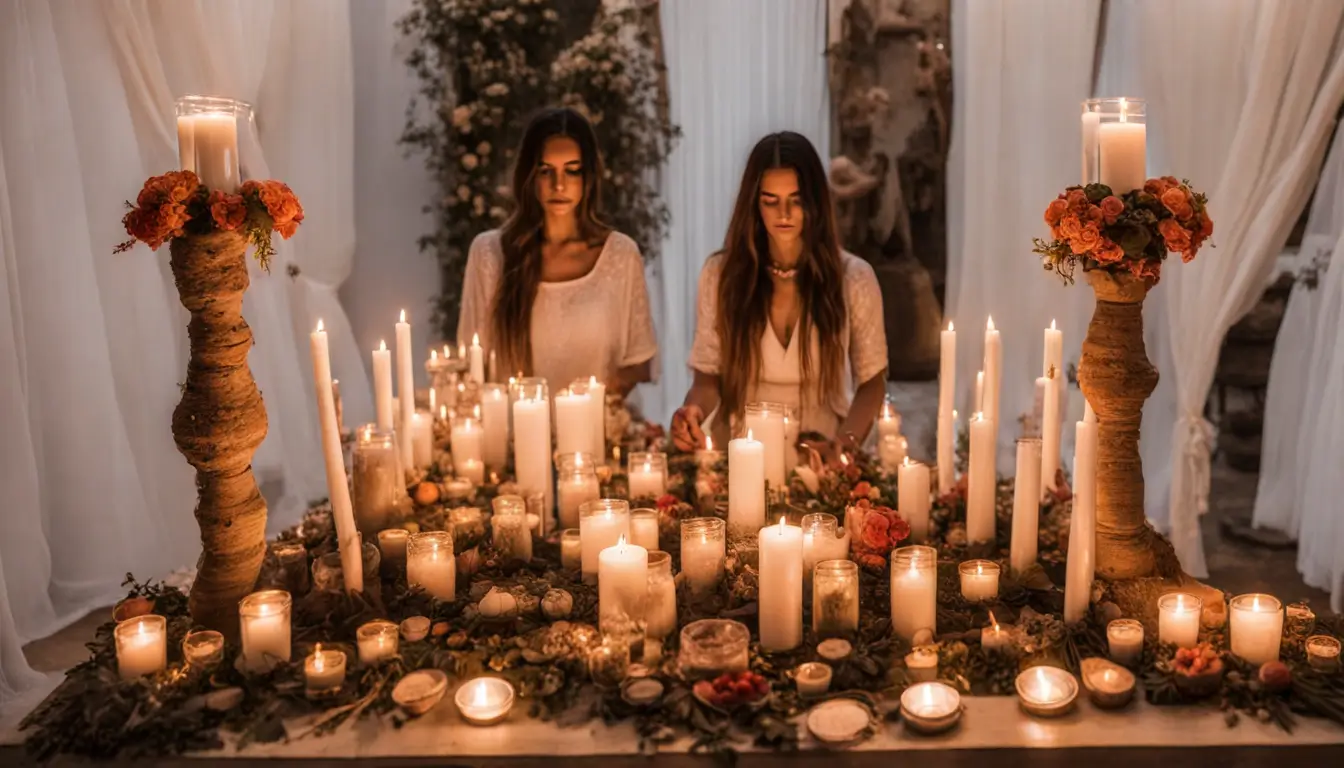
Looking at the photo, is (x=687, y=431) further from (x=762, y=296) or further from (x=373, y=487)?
→ (x=373, y=487)

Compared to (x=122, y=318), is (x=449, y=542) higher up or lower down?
lower down

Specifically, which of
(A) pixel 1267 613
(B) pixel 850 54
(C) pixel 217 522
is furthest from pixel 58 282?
(B) pixel 850 54

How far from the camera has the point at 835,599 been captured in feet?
5.74

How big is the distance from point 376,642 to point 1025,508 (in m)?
1.15

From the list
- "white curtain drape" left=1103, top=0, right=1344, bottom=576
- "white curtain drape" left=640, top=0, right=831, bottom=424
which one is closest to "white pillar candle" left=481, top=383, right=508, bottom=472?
"white curtain drape" left=1103, top=0, right=1344, bottom=576

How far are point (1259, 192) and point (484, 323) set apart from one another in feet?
8.65

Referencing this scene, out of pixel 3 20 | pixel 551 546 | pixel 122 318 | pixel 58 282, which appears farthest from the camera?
pixel 122 318

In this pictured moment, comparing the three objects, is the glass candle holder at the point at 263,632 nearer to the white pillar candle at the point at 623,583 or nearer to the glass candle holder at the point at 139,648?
the glass candle holder at the point at 139,648

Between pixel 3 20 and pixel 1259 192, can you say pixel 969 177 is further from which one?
pixel 3 20

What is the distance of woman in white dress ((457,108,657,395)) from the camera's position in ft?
11.2

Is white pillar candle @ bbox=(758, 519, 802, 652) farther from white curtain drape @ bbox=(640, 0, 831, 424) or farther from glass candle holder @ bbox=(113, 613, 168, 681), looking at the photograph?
white curtain drape @ bbox=(640, 0, 831, 424)

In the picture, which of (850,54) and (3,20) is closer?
(3,20)

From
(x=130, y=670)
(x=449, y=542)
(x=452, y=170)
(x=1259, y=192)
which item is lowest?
(x=130, y=670)

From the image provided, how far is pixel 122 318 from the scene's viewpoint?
12.6ft
